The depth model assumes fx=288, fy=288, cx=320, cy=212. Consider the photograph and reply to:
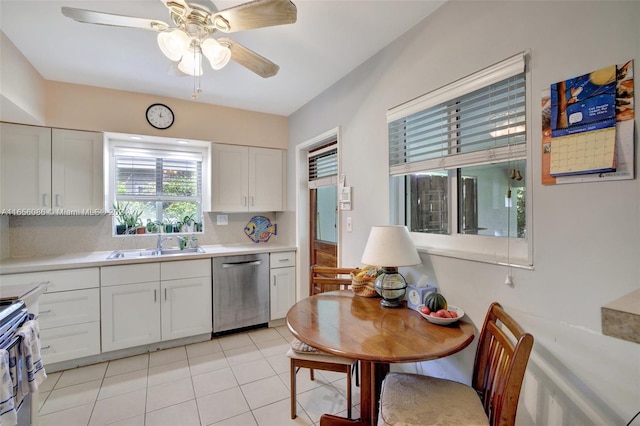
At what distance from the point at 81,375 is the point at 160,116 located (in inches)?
98.4

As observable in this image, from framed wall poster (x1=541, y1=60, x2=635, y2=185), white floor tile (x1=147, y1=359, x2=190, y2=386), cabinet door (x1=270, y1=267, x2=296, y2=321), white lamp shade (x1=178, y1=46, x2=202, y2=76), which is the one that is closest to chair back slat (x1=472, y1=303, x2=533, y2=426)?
framed wall poster (x1=541, y1=60, x2=635, y2=185)

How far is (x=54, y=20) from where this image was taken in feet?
6.11

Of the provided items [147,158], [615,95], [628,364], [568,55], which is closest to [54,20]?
[147,158]

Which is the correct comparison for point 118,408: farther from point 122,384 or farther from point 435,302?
point 435,302

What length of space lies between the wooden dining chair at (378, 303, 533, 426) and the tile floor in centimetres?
73

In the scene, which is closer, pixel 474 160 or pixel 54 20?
pixel 474 160

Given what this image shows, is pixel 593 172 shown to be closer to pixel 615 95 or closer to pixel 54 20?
pixel 615 95

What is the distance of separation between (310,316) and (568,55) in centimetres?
170

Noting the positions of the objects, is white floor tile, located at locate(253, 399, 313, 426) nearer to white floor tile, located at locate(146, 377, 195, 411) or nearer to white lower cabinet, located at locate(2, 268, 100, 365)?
white floor tile, located at locate(146, 377, 195, 411)

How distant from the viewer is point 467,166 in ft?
5.51

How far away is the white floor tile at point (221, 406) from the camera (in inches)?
74.2

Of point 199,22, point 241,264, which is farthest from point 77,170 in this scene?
point 199,22

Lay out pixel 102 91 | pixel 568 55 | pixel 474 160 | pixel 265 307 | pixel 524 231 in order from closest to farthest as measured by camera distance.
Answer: pixel 568 55 → pixel 524 231 → pixel 474 160 → pixel 102 91 → pixel 265 307

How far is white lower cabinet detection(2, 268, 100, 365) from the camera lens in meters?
2.34
